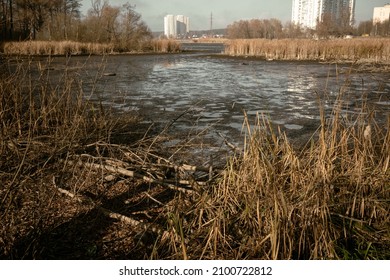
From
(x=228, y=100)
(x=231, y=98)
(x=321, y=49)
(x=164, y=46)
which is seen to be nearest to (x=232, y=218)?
(x=228, y=100)

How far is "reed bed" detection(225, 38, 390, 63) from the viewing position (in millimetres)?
19094

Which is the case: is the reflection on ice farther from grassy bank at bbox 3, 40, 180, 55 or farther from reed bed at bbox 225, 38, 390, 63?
reed bed at bbox 225, 38, 390, 63

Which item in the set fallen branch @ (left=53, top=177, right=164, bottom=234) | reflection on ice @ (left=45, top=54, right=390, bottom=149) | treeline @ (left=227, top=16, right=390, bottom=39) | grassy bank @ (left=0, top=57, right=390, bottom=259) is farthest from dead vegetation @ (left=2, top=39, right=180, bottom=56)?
grassy bank @ (left=0, top=57, right=390, bottom=259)

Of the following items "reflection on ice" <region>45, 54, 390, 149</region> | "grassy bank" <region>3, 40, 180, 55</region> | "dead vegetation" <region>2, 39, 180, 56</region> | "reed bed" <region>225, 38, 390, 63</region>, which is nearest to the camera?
"reflection on ice" <region>45, 54, 390, 149</region>

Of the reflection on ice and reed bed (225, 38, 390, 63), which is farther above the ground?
reed bed (225, 38, 390, 63)

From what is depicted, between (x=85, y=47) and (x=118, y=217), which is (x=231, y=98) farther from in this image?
(x=85, y=47)

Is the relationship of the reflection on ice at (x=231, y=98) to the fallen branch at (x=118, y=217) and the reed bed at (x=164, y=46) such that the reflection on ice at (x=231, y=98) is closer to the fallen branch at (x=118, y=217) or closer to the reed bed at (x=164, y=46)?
the fallen branch at (x=118, y=217)

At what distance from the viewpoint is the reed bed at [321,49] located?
19094 millimetres

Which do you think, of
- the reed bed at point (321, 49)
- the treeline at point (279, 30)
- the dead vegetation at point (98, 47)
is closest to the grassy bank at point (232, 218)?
the reed bed at point (321, 49)

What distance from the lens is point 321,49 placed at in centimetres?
2209

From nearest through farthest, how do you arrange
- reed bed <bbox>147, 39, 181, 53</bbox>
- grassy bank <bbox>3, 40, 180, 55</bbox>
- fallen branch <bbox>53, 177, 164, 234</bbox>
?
fallen branch <bbox>53, 177, 164, 234</bbox>
grassy bank <bbox>3, 40, 180, 55</bbox>
reed bed <bbox>147, 39, 181, 53</bbox>

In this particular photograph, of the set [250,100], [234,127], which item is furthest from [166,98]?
[234,127]

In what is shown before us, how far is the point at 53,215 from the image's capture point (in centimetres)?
284
